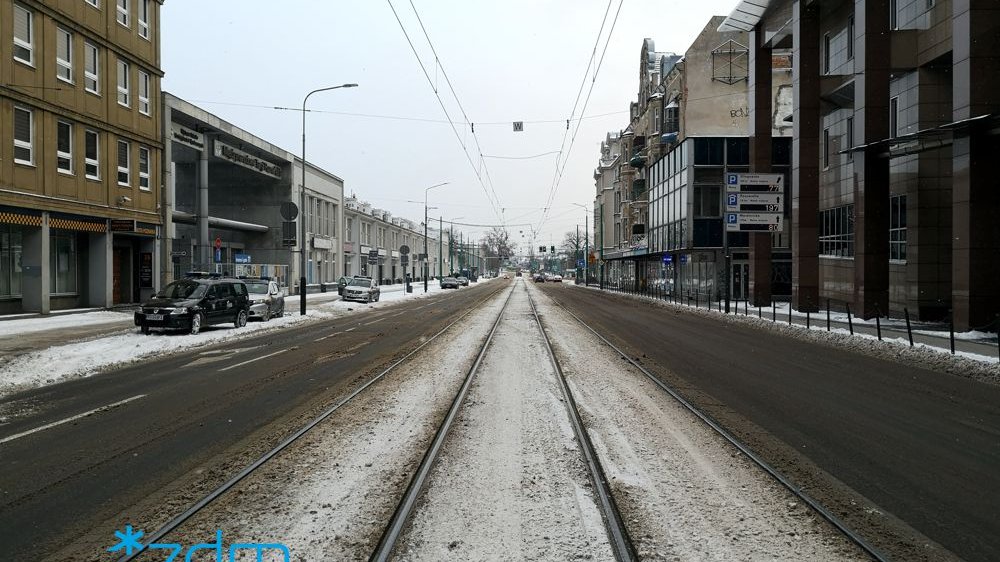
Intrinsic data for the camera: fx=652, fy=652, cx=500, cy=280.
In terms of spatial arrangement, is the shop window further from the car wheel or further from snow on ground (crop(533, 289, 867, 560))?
snow on ground (crop(533, 289, 867, 560))

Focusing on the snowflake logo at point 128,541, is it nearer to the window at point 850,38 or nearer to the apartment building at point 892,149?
the apartment building at point 892,149

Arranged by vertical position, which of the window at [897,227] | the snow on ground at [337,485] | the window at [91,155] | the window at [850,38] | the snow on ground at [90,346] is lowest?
the snow on ground at [337,485]

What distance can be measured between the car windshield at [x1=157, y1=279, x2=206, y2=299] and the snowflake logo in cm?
1594

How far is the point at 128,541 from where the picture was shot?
4.37 meters

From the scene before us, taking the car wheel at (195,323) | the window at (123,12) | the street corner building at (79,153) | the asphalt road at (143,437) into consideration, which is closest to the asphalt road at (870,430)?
the asphalt road at (143,437)

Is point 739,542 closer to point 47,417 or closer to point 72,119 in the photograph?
point 47,417

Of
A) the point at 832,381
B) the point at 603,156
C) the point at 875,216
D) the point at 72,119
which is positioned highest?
the point at 603,156

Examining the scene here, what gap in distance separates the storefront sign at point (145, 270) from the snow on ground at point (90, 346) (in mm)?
4643

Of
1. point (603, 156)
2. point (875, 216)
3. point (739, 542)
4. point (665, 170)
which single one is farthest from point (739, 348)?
point (603, 156)

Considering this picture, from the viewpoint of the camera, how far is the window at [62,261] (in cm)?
2505

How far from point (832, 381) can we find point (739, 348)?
16.7 feet

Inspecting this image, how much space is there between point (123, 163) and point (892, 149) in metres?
30.6

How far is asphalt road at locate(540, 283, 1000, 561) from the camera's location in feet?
16.1

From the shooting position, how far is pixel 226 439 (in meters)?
7.05
